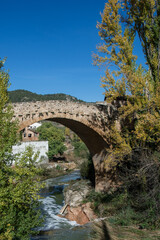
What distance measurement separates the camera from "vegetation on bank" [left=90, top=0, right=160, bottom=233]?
25.3 ft

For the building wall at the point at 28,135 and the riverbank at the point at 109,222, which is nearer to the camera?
the riverbank at the point at 109,222

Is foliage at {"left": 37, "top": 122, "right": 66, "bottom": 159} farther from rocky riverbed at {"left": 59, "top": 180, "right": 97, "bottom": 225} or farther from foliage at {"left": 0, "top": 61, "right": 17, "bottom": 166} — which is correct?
foliage at {"left": 0, "top": 61, "right": 17, "bottom": 166}

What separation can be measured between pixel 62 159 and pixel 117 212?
77.1ft

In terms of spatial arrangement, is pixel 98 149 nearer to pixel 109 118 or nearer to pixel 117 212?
pixel 109 118

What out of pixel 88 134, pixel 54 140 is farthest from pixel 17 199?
pixel 54 140

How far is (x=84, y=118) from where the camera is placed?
991cm

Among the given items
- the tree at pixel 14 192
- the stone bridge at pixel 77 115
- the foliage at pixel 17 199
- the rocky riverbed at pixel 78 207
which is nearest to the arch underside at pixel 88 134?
the stone bridge at pixel 77 115

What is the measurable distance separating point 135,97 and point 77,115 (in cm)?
264

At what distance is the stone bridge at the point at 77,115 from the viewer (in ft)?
27.1

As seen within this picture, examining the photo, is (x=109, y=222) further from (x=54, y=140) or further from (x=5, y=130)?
(x=54, y=140)

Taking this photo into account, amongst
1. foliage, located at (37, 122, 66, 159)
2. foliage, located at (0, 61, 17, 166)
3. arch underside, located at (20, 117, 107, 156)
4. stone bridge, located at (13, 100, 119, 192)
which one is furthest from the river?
foliage, located at (37, 122, 66, 159)

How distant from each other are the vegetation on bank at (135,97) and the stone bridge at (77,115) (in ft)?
4.47

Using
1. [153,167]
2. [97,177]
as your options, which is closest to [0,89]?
[153,167]

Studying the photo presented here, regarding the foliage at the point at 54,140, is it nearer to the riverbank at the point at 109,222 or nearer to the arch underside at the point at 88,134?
the arch underside at the point at 88,134
